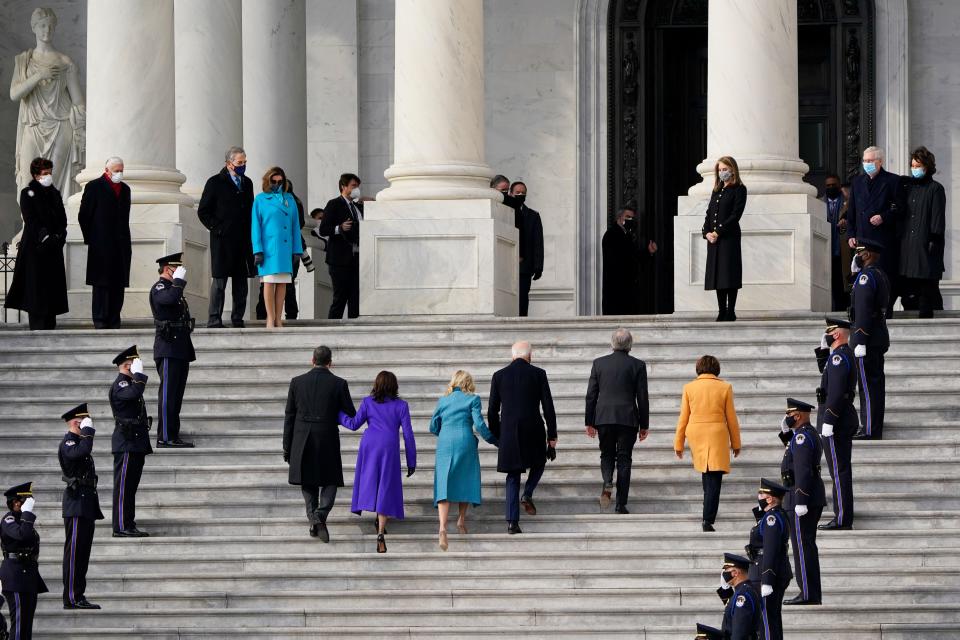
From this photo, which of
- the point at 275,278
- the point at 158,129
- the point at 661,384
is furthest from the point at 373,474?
the point at 158,129

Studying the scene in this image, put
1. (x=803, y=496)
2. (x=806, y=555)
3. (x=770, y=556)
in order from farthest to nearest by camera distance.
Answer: (x=803, y=496) < (x=806, y=555) < (x=770, y=556)

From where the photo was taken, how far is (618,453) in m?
19.9

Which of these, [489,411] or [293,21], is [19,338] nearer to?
[489,411]

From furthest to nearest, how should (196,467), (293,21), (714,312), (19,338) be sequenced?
(293,21) → (714,312) → (19,338) → (196,467)

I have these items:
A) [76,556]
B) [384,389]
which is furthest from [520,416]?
[76,556]

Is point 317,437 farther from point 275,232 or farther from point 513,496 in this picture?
point 275,232

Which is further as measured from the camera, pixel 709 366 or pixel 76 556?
pixel 709 366

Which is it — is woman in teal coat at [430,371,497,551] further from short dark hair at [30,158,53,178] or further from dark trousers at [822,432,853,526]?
short dark hair at [30,158,53,178]

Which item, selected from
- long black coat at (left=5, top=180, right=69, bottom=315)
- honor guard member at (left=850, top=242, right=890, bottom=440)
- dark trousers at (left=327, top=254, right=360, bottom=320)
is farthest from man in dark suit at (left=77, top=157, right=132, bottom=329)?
honor guard member at (left=850, top=242, right=890, bottom=440)

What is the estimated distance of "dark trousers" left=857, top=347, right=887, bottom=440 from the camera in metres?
20.6

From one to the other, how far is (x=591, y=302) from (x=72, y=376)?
11890 millimetres

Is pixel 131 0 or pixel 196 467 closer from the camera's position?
pixel 196 467

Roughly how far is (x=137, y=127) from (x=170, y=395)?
6.78 m

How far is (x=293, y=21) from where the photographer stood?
108 feet
